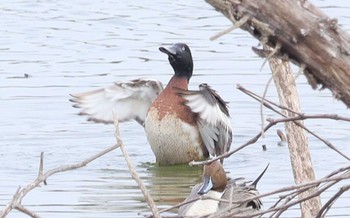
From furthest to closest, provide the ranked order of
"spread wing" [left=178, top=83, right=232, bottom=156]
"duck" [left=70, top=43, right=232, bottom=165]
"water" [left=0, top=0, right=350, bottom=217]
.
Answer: "duck" [left=70, top=43, right=232, bottom=165], "spread wing" [left=178, top=83, right=232, bottom=156], "water" [left=0, top=0, right=350, bottom=217]

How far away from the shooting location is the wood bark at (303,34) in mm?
3938

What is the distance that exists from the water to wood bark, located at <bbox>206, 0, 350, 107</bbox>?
379 centimetres

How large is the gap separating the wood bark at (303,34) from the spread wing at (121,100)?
7.33 meters

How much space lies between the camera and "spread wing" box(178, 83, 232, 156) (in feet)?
34.6


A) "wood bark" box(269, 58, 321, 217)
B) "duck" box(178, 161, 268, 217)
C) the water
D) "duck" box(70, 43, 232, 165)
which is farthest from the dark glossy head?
"wood bark" box(269, 58, 321, 217)

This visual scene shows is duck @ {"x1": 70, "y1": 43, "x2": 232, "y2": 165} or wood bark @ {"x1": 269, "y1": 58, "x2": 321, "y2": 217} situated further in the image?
duck @ {"x1": 70, "y1": 43, "x2": 232, "y2": 165}

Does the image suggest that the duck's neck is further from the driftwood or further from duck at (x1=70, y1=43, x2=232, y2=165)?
the driftwood

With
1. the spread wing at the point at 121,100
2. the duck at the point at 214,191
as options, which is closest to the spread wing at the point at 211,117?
the spread wing at the point at 121,100

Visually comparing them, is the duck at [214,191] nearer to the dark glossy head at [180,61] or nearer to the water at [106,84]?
the water at [106,84]

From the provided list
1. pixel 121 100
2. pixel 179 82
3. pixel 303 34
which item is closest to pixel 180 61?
pixel 179 82

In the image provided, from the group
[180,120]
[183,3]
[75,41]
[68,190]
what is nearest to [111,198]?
[68,190]

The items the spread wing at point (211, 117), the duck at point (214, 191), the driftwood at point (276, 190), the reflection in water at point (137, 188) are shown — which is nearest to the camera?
the driftwood at point (276, 190)

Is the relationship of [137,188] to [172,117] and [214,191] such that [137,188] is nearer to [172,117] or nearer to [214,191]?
[172,117]

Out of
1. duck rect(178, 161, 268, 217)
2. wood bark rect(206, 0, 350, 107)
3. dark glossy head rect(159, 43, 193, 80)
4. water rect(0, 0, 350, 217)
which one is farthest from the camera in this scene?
dark glossy head rect(159, 43, 193, 80)
